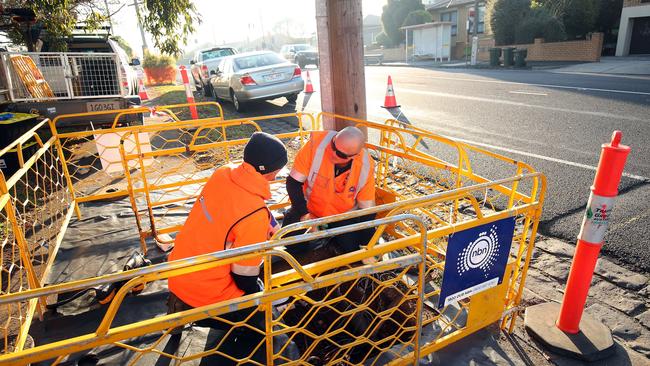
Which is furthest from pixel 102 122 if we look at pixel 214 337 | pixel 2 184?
pixel 214 337

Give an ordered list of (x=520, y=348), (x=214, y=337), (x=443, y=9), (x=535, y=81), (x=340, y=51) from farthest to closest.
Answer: (x=443, y=9) < (x=535, y=81) < (x=340, y=51) < (x=214, y=337) < (x=520, y=348)

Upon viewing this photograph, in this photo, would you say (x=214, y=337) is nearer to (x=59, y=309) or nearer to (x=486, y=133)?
(x=59, y=309)

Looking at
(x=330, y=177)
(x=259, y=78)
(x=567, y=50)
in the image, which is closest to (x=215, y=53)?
(x=259, y=78)

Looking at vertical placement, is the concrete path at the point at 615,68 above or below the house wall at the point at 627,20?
below

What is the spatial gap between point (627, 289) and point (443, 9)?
39.6 metres

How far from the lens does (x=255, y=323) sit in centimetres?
267

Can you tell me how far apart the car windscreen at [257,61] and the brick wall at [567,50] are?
18721 mm

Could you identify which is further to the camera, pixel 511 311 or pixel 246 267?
pixel 511 311

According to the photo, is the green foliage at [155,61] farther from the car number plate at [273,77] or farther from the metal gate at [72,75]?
the metal gate at [72,75]

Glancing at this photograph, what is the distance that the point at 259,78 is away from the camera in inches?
420

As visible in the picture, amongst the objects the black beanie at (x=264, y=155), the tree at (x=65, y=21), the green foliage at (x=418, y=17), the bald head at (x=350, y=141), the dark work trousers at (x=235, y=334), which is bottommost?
the dark work trousers at (x=235, y=334)

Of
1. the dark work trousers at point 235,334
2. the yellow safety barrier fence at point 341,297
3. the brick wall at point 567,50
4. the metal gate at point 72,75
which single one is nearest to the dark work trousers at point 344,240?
the yellow safety barrier fence at point 341,297

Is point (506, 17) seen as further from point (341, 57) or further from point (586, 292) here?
point (586, 292)

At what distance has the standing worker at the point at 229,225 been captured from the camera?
2.30m
